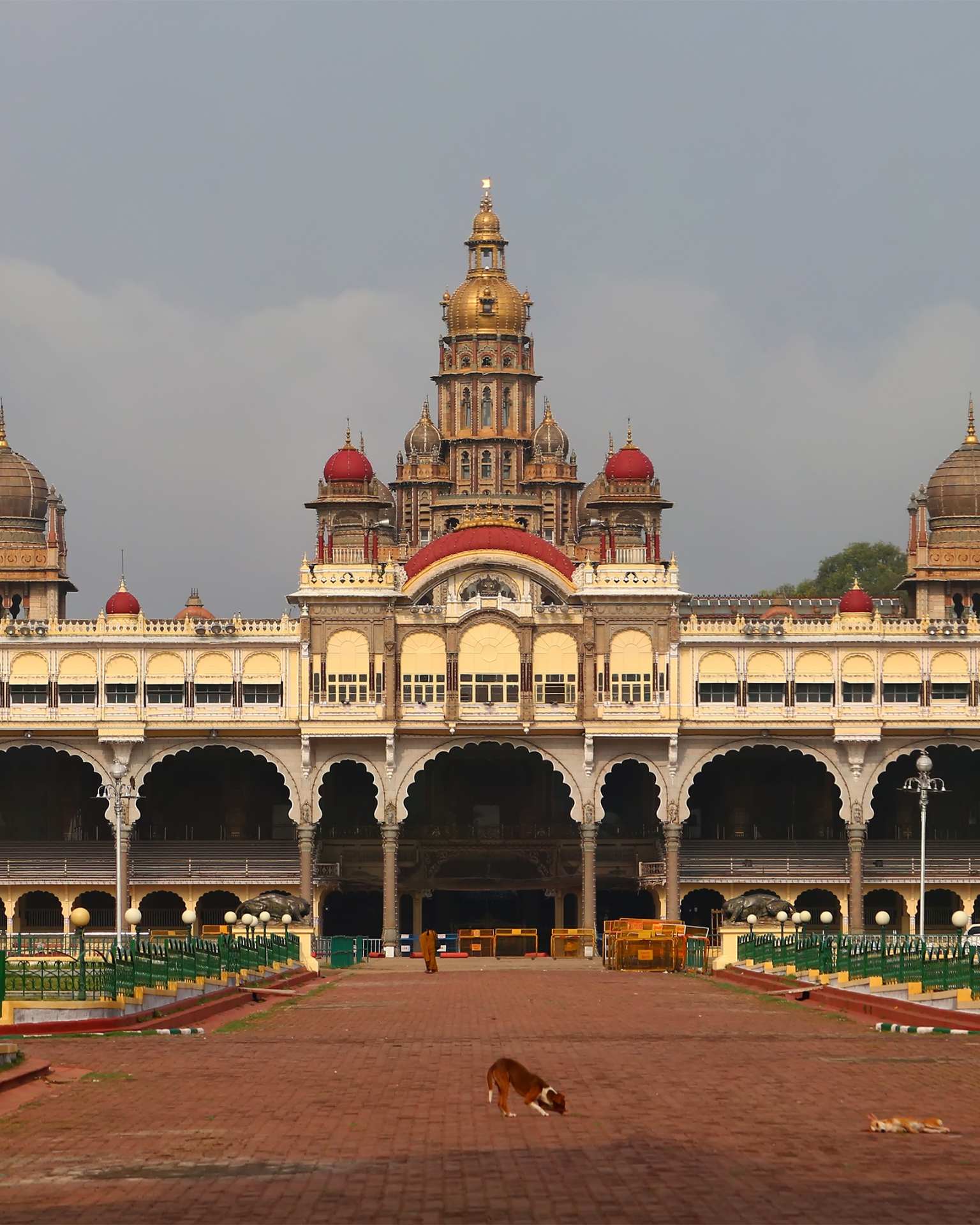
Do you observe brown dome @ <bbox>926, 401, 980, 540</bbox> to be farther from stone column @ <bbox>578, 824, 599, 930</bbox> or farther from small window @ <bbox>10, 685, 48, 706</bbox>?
small window @ <bbox>10, 685, 48, 706</bbox>

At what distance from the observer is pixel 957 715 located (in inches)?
3698

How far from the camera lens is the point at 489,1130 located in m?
24.2

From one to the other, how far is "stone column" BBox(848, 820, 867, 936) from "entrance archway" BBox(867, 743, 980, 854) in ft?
21.4

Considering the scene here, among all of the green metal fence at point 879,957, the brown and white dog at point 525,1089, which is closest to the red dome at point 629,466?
the green metal fence at point 879,957

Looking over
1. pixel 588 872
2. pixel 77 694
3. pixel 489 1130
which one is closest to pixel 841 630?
pixel 588 872

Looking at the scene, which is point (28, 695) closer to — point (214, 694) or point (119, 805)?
point (214, 694)

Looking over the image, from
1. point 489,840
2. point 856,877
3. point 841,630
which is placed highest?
point 841,630

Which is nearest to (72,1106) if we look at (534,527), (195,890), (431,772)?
(195,890)

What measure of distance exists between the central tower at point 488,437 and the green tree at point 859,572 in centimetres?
3314

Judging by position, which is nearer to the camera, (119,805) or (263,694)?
(119,805)

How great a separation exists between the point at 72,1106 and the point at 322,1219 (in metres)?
8.51

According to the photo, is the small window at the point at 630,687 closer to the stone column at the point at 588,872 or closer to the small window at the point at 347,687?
the stone column at the point at 588,872

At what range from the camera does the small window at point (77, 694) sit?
308 ft

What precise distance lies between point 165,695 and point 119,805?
12197mm
